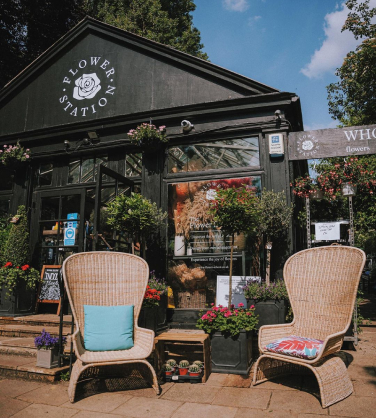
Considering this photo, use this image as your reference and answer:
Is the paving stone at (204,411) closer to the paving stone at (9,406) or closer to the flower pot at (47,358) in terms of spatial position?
the paving stone at (9,406)

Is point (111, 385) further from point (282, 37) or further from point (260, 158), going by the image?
point (282, 37)

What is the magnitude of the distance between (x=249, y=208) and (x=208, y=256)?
1406 millimetres

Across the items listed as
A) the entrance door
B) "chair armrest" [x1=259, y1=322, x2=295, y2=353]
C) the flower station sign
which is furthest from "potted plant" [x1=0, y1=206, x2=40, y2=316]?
"chair armrest" [x1=259, y1=322, x2=295, y2=353]

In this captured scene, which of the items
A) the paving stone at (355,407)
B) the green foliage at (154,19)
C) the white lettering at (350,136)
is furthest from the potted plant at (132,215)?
the green foliage at (154,19)

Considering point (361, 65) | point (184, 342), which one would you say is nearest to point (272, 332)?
point (184, 342)

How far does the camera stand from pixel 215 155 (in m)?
5.62

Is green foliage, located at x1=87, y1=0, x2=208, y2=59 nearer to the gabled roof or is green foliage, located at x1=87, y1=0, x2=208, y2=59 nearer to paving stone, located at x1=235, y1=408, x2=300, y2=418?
the gabled roof

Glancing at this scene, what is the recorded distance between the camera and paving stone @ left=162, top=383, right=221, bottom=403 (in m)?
2.89

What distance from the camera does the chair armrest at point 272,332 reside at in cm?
320

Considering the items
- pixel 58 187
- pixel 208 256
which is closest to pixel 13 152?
pixel 58 187

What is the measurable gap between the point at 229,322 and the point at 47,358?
6.18 ft

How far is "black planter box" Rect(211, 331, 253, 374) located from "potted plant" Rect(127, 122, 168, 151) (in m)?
3.30

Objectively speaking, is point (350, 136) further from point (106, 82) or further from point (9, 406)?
point (9, 406)

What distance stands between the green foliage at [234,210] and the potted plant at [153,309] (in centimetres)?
118
